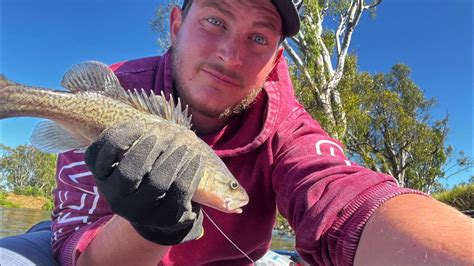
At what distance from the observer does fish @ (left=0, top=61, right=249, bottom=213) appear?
2086mm

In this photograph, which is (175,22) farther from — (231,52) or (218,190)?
(218,190)

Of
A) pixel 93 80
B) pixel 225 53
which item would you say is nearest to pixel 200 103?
pixel 225 53

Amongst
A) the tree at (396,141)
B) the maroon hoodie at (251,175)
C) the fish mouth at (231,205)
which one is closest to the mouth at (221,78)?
the maroon hoodie at (251,175)

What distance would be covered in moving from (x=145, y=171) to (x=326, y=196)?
27.8 inches

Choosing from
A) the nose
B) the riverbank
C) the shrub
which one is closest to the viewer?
the nose

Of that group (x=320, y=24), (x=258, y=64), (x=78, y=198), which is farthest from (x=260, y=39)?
(x=320, y=24)

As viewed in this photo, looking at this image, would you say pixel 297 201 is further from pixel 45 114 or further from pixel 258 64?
pixel 45 114

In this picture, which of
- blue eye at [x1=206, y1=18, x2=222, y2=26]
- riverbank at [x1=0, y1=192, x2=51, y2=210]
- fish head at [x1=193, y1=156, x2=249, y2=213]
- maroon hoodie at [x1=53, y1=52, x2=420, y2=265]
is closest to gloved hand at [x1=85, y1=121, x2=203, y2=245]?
fish head at [x1=193, y1=156, x2=249, y2=213]

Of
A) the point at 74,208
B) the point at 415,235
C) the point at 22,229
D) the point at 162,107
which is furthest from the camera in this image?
the point at 22,229

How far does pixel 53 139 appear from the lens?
2248mm

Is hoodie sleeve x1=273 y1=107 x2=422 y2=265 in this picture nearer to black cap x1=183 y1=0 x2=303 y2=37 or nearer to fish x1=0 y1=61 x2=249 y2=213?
fish x1=0 y1=61 x2=249 y2=213

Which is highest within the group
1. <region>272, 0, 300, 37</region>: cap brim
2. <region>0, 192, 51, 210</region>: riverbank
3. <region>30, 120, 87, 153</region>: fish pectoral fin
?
<region>272, 0, 300, 37</region>: cap brim

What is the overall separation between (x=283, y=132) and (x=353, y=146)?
17792 millimetres

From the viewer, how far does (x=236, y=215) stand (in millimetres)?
2555
